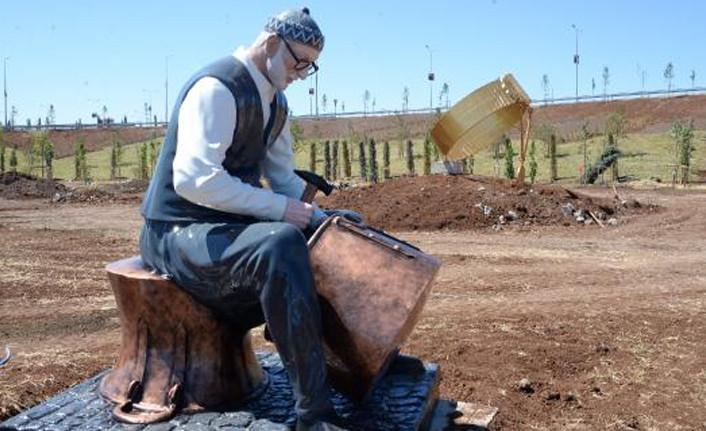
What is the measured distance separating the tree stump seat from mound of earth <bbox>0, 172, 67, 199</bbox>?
2578cm

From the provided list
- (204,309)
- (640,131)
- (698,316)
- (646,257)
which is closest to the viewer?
(204,309)

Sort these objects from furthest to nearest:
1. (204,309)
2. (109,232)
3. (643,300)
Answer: (109,232)
(643,300)
(204,309)

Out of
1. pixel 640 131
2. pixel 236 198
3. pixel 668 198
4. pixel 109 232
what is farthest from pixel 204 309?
pixel 640 131

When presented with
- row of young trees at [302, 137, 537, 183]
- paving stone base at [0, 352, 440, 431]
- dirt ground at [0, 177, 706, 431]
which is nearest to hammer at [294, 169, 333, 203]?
paving stone base at [0, 352, 440, 431]

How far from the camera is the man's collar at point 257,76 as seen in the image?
10.7 ft

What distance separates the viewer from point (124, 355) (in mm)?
3432

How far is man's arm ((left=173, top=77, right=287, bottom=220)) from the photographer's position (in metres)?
3.03

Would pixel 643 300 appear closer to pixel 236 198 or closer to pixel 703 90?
pixel 236 198

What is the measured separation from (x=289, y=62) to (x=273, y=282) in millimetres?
916

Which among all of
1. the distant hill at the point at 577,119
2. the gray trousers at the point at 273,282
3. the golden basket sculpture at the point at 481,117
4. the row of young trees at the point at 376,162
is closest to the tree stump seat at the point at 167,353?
the gray trousers at the point at 273,282

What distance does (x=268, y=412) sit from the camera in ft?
10.8

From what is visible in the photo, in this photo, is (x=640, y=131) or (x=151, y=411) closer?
(x=151, y=411)

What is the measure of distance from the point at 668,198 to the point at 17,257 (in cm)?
1602

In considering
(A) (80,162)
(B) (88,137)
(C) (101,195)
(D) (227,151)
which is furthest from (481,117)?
(B) (88,137)
